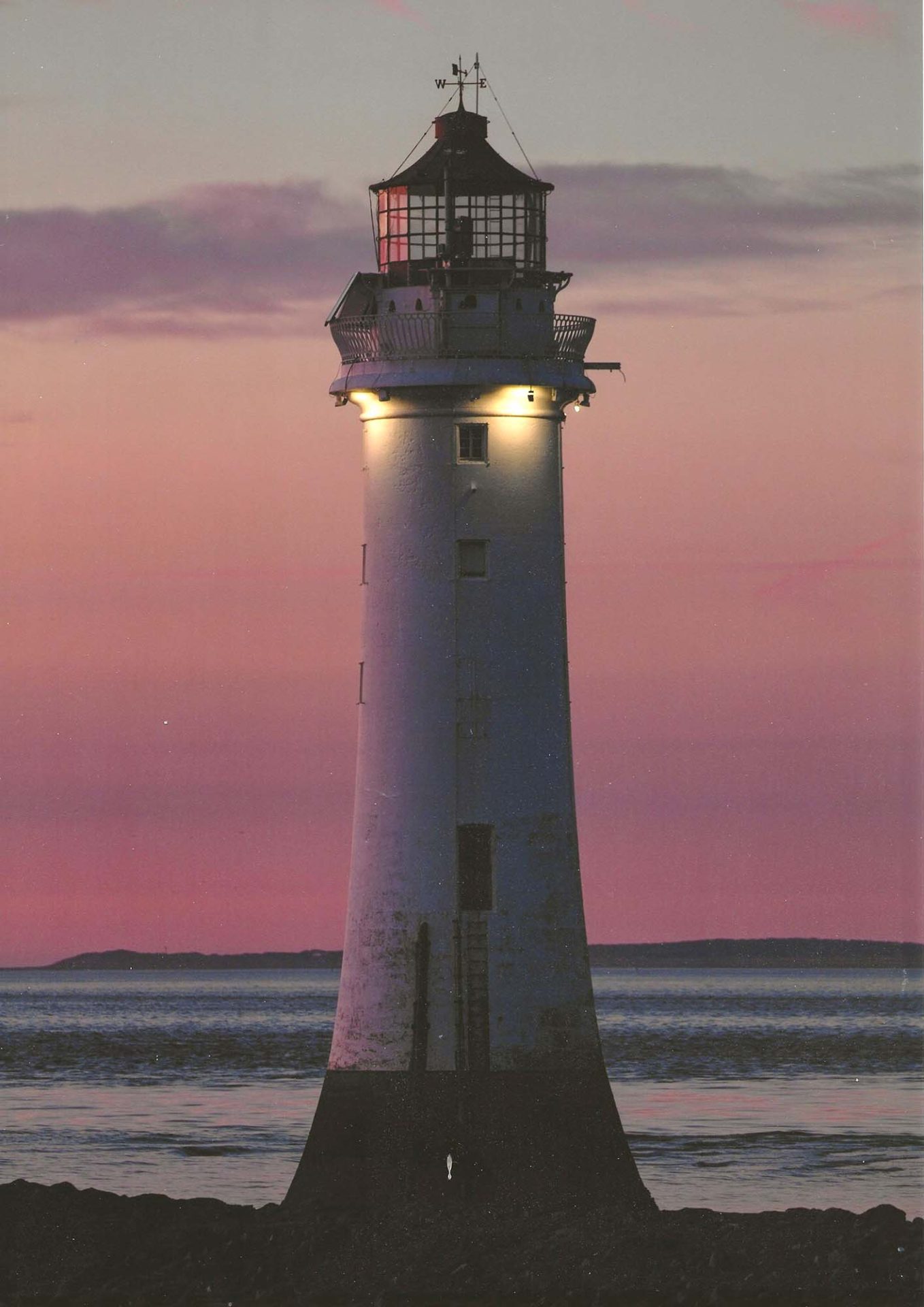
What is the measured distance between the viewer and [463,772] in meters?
36.7

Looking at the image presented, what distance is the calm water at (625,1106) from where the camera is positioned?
49.7 meters

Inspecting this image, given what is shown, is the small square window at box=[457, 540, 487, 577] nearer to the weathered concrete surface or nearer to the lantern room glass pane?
the lantern room glass pane

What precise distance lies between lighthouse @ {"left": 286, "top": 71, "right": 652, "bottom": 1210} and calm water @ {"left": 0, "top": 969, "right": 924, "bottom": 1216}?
9730 mm

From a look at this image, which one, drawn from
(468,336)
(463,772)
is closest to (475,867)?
(463,772)

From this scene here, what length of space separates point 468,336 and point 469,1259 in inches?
431

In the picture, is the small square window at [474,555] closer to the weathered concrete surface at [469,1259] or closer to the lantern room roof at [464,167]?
the lantern room roof at [464,167]

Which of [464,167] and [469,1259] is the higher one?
[464,167]

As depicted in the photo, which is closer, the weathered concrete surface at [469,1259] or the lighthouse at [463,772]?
the weathered concrete surface at [469,1259]

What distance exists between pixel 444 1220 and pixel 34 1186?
23.6 ft

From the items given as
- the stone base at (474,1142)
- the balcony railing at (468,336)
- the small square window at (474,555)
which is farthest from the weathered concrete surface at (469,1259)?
the balcony railing at (468,336)

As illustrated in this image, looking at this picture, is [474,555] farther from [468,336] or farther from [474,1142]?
[474,1142]

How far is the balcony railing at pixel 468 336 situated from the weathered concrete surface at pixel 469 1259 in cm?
1008

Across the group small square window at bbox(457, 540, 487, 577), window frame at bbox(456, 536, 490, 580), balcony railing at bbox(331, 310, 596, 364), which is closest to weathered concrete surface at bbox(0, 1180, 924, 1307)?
window frame at bbox(456, 536, 490, 580)

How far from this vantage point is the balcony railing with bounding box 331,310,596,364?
37.1 m
